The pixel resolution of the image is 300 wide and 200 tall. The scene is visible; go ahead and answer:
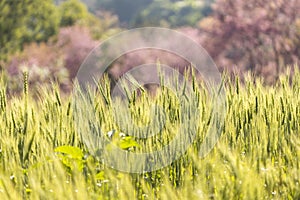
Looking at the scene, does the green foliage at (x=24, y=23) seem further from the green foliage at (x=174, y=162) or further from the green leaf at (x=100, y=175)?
the green leaf at (x=100, y=175)

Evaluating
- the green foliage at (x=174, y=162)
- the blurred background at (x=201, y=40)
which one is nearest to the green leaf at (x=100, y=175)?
the green foliage at (x=174, y=162)

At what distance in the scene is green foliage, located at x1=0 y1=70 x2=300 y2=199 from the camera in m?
1.87

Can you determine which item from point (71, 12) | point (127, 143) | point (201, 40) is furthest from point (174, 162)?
point (71, 12)

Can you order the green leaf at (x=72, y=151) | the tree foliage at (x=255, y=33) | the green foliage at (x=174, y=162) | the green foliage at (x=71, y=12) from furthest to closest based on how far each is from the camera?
the green foliage at (x=71, y=12), the tree foliage at (x=255, y=33), the green leaf at (x=72, y=151), the green foliage at (x=174, y=162)

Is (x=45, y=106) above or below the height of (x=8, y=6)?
below

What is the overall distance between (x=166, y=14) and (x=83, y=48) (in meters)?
50.0

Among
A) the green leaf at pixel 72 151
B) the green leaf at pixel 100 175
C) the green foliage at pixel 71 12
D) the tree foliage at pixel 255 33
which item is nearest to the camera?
the green leaf at pixel 100 175

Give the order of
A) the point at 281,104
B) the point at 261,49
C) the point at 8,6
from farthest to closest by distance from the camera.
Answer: the point at 8,6 < the point at 261,49 < the point at 281,104

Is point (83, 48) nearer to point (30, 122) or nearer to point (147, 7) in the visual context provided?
point (30, 122)

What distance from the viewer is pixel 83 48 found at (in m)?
24.8

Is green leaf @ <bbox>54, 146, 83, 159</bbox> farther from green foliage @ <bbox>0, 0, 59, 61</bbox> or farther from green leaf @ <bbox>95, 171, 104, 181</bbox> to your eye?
green foliage @ <bbox>0, 0, 59, 61</bbox>

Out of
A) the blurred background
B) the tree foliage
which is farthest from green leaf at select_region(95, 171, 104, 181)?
the tree foliage

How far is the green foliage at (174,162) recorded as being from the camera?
1865 millimetres

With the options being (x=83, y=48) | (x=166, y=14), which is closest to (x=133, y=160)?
(x=83, y=48)
